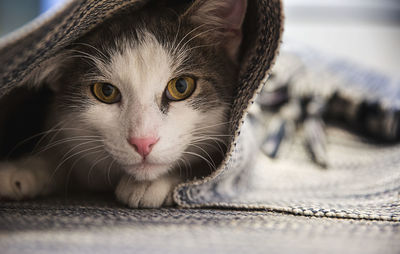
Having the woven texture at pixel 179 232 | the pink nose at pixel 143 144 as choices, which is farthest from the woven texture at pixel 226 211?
the pink nose at pixel 143 144

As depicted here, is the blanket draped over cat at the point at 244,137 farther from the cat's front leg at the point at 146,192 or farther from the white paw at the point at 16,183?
the white paw at the point at 16,183

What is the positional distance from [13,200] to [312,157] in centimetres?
98

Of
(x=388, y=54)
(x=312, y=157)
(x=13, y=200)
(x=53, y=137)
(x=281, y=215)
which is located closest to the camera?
(x=281, y=215)

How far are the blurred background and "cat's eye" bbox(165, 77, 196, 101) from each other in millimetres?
1903

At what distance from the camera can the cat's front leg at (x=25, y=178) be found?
0.87m

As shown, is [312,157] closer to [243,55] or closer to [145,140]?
[243,55]

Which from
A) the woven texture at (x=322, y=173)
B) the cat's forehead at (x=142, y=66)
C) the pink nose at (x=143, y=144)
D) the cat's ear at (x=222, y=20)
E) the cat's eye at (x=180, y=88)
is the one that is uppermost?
the cat's ear at (x=222, y=20)

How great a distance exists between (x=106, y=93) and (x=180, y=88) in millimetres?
182

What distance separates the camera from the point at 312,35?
277 cm

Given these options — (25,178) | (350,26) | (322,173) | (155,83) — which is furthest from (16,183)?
(350,26)

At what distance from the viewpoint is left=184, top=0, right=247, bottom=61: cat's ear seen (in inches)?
36.5

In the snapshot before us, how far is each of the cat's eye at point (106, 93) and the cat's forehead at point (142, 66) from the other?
0.03 metres

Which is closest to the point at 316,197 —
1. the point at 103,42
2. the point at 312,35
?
the point at 103,42

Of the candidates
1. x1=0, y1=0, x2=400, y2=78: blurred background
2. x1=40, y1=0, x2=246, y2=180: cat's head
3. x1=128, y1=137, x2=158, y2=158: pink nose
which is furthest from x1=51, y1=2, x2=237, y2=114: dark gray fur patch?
x1=0, y1=0, x2=400, y2=78: blurred background
